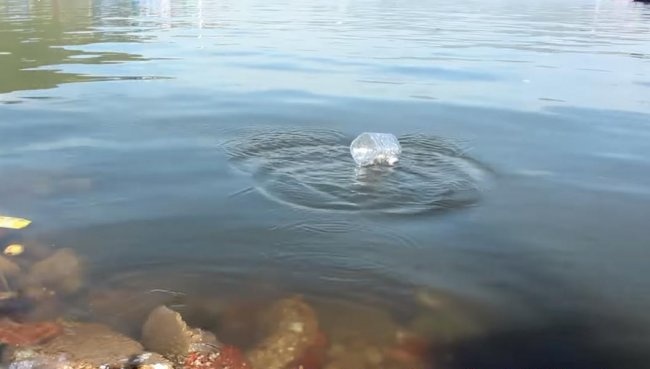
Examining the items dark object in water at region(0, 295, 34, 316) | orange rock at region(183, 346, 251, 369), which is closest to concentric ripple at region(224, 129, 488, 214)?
orange rock at region(183, 346, 251, 369)

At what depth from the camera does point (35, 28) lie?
25547mm

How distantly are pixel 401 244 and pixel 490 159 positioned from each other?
3.16 meters

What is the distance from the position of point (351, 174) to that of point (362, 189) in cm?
45

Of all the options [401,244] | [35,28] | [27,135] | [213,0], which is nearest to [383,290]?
[401,244]

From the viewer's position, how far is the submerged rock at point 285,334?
4395 millimetres

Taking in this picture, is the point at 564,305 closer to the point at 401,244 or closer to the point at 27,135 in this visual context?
the point at 401,244

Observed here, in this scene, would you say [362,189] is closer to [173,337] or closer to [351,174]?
[351,174]

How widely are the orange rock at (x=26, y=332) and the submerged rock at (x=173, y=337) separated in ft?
2.17

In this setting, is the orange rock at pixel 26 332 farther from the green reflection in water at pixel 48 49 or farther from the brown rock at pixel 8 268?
the green reflection in water at pixel 48 49

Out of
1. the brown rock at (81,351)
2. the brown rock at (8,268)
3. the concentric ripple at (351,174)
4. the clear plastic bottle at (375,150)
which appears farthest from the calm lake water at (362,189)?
the brown rock at (81,351)

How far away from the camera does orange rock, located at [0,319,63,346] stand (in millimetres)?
4332

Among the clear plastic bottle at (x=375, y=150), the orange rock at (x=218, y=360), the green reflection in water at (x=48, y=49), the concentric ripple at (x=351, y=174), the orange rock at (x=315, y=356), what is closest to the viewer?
the orange rock at (x=218, y=360)

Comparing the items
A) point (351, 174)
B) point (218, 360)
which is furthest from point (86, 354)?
point (351, 174)

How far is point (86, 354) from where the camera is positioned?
13.6 feet
